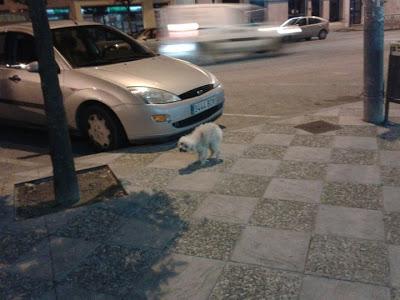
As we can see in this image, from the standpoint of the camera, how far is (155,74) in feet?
19.6

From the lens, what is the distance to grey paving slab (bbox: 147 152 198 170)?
17.1 ft

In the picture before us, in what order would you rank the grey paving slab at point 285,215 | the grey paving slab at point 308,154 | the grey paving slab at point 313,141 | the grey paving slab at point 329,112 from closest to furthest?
the grey paving slab at point 285,215
the grey paving slab at point 308,154
the grey paving slab at point 313,141
the grey paving slab at point 329,112

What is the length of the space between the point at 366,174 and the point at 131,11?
30.0 meters

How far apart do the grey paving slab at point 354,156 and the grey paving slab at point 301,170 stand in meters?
0.25

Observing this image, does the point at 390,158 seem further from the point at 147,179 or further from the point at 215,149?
the point at 147,179

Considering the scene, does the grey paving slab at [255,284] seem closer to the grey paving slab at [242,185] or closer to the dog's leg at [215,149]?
the grey paving slab at [242,185]

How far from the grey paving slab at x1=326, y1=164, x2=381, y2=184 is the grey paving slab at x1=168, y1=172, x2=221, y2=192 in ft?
3.77


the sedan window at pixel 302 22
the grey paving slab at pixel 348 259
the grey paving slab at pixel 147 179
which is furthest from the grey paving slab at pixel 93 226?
the sedan window at pixel 302 22

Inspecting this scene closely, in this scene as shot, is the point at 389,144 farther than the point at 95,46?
No

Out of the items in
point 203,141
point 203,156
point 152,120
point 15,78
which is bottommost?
point 203,156

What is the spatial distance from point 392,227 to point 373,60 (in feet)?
10.3

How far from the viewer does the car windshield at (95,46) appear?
6.31 m

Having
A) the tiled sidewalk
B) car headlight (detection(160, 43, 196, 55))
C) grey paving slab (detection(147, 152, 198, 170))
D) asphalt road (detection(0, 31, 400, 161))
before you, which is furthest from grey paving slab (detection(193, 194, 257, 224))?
car headlight (detection(160, 43, 196, 55))

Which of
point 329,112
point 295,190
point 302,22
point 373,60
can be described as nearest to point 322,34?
point 302,22
